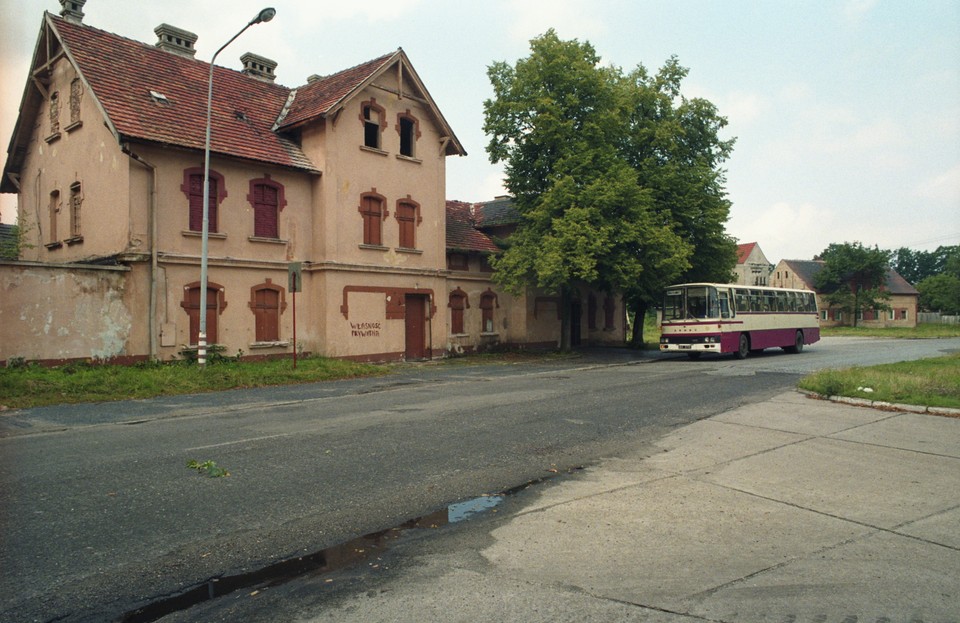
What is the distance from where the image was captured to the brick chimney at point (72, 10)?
22.8 meters

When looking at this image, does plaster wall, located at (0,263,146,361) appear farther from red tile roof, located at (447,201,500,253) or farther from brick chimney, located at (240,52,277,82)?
red tile roof, located at (447,201,500,253)

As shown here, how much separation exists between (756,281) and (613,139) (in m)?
83.7

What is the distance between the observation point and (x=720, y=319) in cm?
2591

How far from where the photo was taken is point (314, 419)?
11.1m

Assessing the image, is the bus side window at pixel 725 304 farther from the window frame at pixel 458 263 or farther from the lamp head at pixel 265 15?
the lamp head at pixel 265 15

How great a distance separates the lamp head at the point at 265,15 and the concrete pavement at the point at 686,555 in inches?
578

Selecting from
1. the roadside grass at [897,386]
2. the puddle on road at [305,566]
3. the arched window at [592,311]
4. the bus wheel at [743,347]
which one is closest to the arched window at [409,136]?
the bus wheel at [743,347]

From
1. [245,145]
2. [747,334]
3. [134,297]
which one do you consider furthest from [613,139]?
[134,297]

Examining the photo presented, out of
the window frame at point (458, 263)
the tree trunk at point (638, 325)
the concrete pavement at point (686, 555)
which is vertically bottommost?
the concrete pavement at point (686, 555)

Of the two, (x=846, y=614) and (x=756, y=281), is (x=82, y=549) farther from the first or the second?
(x=756, y=281)

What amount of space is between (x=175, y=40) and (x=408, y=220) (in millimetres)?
11220

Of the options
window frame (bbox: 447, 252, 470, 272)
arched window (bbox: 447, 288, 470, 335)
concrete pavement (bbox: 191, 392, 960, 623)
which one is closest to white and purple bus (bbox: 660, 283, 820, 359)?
arched window (bbox: 447, 288, 470, 335)

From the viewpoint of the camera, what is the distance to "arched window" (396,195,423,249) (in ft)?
83.7

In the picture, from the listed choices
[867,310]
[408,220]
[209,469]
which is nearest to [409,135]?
[408,220]
